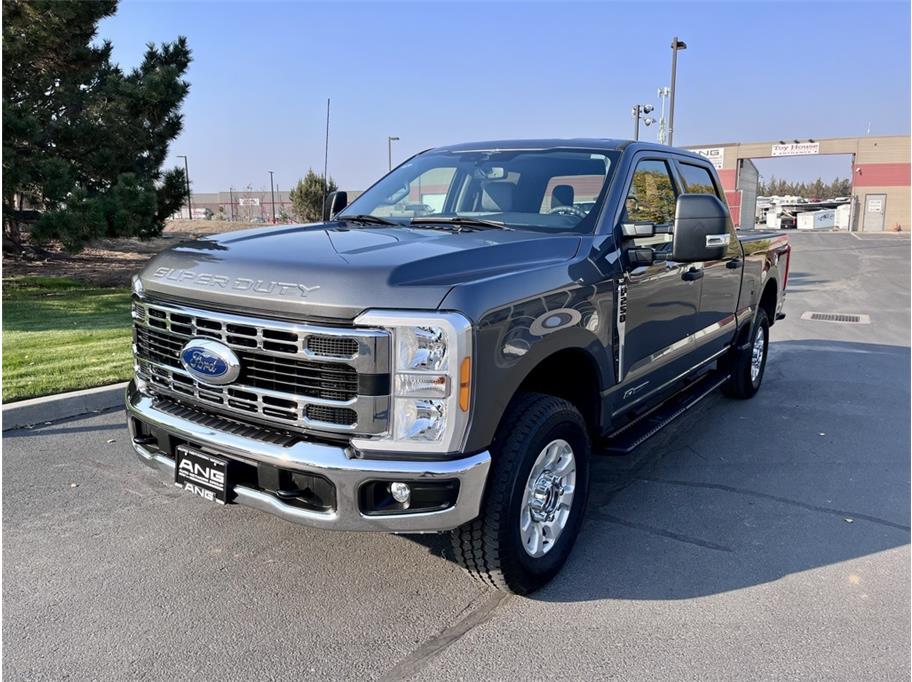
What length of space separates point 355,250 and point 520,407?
95 centimetres

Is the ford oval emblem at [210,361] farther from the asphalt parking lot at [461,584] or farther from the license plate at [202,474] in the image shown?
the asphalt parking lot at [461,584]

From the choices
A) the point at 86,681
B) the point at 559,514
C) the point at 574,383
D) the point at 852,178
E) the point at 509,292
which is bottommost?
the point at 86,681

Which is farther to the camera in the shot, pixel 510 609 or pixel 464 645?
pixel 510 609

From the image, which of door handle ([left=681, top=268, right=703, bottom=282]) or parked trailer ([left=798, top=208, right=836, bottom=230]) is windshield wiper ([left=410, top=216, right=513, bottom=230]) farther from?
parked trailer ([left=798, top=208, right=836, bottom=230])

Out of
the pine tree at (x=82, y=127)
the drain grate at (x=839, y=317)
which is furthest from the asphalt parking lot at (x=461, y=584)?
the pine tree at (x=82, y=127)

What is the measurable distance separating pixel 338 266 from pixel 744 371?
15.5 ft

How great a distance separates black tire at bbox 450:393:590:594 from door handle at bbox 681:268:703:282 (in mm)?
1594

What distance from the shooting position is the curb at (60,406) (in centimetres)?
509

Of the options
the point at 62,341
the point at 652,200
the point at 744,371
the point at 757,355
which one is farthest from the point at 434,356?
the point at 62,341

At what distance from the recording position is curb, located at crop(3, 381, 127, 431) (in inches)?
200

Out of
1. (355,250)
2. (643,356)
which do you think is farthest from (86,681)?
(643,356)

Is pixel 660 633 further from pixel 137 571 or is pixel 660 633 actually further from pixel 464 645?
pixel 137 571

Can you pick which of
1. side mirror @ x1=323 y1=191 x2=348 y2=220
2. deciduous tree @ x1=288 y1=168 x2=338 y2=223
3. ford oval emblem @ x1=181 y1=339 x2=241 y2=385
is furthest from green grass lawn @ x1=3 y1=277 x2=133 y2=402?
deciduous tree @ x1=288 y1=168 x2=338 y2=223

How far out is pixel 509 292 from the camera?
277 centimetres
